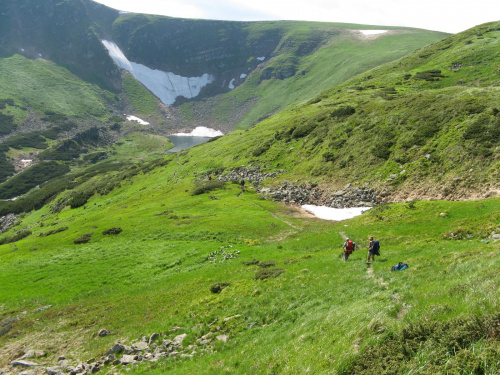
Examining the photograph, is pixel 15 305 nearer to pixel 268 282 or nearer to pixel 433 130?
pixel 268 282

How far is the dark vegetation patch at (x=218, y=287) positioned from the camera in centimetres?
2739

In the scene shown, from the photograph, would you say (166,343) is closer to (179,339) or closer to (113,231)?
(179,339)

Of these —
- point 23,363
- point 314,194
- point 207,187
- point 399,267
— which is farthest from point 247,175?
point 23,363

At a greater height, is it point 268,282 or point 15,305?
point 268,282

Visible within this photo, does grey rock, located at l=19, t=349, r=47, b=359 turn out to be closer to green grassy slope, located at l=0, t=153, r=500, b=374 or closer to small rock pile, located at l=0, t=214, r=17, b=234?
green grassy slope, located at l=0, t=153, r=500, b=374

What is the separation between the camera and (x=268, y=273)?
27625mm

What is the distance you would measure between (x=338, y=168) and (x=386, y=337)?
5220cm

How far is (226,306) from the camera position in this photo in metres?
23.9

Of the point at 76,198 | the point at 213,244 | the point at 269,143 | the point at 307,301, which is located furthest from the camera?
the point at 76,198

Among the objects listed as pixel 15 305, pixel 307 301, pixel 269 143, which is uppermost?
pixel 269 143

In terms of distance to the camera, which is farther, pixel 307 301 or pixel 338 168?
pixel 338 168

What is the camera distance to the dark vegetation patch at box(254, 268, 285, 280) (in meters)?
27.0

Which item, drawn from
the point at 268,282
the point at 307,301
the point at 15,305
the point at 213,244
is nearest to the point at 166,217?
the point at 213,244

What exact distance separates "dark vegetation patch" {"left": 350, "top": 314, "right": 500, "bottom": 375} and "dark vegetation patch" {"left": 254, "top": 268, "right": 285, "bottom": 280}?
16.9m
